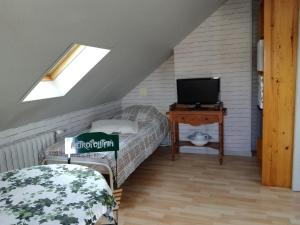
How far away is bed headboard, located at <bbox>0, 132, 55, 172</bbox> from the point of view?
90.4 inches

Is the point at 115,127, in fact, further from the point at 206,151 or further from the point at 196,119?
the point at 206,151

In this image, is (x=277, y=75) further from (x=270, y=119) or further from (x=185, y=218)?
(x=185, y=218)

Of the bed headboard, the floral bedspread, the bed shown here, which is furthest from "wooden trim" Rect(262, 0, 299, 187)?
the bed headboard

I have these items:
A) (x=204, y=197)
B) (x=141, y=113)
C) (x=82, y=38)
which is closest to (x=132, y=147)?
(x=204, y=197)

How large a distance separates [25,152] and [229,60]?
2907 millimetres

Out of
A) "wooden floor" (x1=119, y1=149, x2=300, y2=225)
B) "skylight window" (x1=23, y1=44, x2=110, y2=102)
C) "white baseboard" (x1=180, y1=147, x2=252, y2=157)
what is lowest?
"wooden floor" (x1=119, y1=149, x2=300, y2=225)

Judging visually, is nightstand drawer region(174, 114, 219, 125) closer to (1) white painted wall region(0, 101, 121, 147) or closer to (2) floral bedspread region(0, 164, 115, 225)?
(1) white painted wall region(0, 101, 121, 147)

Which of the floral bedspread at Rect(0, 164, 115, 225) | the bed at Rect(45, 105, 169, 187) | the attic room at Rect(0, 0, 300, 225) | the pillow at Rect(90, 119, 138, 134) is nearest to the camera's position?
the floral bedspread at Rect(0, 164, 115, 225)

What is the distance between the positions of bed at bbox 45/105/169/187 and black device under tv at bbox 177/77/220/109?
619 mm

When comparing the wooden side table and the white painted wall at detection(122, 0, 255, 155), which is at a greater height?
the white painted wall at detection(122, 0, 255, 155)

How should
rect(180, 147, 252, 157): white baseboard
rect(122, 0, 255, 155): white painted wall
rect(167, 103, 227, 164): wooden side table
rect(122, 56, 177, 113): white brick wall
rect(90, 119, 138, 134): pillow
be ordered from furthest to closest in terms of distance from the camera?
rect(122, 56, 177, 113): white brick wall, rect(180, 147, 252, 157): white baseboard, rect(122, 0, 255, 155): white painted wall, rect(167, 103, 227, 164): wooden side table, rect(90, 119, 138, 134): pillow

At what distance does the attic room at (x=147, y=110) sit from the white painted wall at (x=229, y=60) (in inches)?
0.6

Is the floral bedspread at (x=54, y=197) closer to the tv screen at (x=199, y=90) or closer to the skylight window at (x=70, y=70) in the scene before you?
the skylight window at (x=70, y=70)

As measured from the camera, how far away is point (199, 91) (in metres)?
3.59
